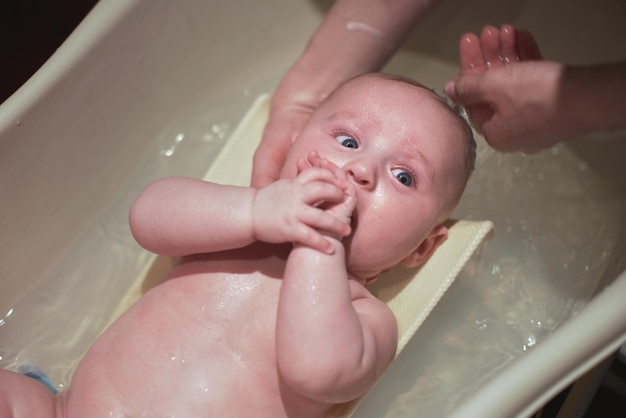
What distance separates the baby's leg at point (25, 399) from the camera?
939 millimetres

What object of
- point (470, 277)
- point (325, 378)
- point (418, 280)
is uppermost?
point (325, 378)

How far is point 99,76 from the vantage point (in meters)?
1.27

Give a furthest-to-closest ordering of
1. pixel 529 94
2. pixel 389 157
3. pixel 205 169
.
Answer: pixel 205 169 < pixel 529 94 < pixel 389 157

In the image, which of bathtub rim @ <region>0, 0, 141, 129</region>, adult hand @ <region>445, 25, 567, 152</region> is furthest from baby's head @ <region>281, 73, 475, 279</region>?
bathtub rim @ <region>0, 0, 141, 129</region>

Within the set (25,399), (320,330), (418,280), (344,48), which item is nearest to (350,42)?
(344,48)

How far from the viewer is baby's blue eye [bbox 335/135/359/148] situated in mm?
1016

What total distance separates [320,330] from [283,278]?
12cm

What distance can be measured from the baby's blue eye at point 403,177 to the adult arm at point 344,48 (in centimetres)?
38

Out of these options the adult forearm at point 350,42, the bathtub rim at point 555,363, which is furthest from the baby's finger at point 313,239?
the adult forearm at point 350,42

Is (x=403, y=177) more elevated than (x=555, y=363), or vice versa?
(x=403, y=177)

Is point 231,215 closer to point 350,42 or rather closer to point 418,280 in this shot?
point 418,280

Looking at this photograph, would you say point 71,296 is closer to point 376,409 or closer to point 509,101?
point 376,409

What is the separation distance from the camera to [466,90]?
119cm

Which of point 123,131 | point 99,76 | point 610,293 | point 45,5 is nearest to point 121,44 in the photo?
point 99,76
